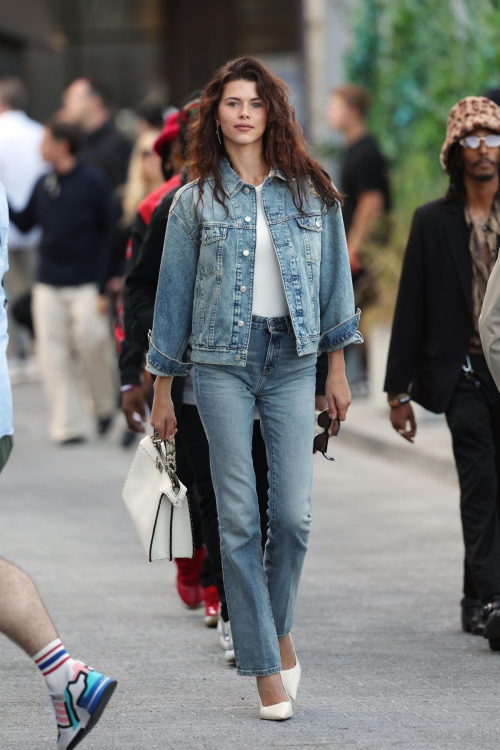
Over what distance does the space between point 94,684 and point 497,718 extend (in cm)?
134

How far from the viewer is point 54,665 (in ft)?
13.3

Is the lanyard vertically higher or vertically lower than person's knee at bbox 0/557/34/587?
higher

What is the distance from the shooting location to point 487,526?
18.4ft

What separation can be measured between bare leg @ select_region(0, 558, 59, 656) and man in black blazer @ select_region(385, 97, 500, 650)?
6.66 feet

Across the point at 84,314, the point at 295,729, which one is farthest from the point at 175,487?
the point at 84,314

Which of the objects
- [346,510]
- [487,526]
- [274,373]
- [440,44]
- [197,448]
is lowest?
[346,510]

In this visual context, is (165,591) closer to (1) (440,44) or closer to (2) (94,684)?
(2) (94,684)

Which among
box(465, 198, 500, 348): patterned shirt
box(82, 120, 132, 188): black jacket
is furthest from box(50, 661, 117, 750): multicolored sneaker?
box(82, 120, 132, 188): black jacket

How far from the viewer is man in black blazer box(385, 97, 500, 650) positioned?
564 cm

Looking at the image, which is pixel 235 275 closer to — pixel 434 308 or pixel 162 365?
pixel 162 365

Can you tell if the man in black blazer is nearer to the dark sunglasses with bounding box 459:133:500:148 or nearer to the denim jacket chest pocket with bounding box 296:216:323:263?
the dark sunglasses with bounding box 459:133:500:148

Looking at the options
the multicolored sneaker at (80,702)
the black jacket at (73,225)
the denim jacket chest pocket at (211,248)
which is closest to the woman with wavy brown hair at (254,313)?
the denim jacket chest pocket at (211,248)

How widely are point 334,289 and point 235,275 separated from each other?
0.37 meters

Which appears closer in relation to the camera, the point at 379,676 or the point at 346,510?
the point at 379,676
